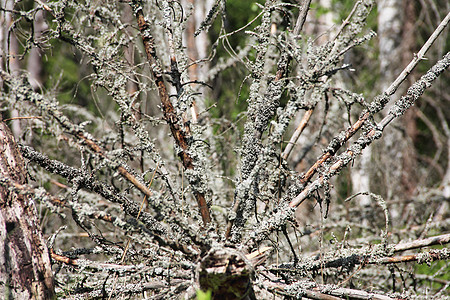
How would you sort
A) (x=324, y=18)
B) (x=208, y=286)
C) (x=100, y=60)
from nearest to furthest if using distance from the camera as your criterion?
(x=208, y=286) < (x=100, y=60) < (x=324, y=18)

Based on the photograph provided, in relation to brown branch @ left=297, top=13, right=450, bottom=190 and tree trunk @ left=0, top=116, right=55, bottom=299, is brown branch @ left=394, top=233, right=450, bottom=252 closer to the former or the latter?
brown branch @ left=297, top=13, right=450, bottom=190

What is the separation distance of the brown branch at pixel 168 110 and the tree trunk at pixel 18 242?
24.3 inches

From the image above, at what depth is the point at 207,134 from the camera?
303cm

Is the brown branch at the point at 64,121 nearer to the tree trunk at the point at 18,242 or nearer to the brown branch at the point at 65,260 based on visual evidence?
the tree trunk at the point at 18,242

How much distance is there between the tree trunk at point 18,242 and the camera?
1.37 metres

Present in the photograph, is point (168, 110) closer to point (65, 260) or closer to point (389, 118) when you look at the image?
point (65, 260)

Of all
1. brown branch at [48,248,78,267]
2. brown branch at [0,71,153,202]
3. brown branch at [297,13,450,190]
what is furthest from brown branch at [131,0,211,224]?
brown branch at [48,248,78,267]

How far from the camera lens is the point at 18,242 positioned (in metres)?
1.41

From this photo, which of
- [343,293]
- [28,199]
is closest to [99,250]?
[28,199]

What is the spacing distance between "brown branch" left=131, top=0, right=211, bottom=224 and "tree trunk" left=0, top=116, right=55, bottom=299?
2.03 ft

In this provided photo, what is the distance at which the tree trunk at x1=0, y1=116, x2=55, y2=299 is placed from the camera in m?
1.37

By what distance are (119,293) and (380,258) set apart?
3.65ft

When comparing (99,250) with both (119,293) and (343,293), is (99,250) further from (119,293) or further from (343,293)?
(343,293)

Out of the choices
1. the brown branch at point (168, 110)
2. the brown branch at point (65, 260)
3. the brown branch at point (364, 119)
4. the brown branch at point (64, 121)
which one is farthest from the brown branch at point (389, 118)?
the brown branch at point (65, 260)
